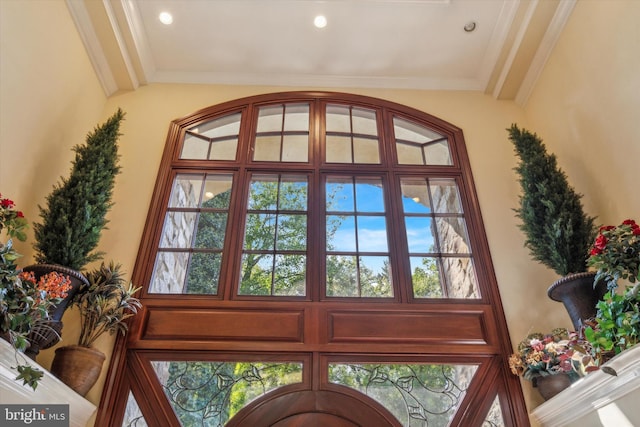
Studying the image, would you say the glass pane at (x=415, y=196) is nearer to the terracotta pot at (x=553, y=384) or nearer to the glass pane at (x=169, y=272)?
the terracotta pot at (x=553, y=384)

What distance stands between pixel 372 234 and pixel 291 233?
0.70 metres

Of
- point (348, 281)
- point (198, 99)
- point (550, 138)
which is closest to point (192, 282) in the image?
point (348, 281)

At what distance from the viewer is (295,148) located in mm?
4383

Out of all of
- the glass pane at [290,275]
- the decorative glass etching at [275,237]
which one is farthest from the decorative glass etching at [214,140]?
the glass pane at [290,275]

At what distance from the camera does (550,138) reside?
13.7ft

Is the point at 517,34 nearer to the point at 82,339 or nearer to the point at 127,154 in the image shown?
the point at 127,154

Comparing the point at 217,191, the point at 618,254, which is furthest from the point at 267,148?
the point at 618,254

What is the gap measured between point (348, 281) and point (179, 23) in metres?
3.08

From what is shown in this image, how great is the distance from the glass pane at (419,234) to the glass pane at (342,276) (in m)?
0.54

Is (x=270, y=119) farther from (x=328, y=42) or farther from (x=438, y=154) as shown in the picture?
(x=438, y=154)

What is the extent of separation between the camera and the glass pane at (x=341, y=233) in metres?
3.72

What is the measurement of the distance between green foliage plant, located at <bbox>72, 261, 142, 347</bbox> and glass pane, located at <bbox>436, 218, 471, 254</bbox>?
2476mm

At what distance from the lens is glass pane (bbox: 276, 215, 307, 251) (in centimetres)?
371

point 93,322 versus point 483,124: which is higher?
point 483,124
